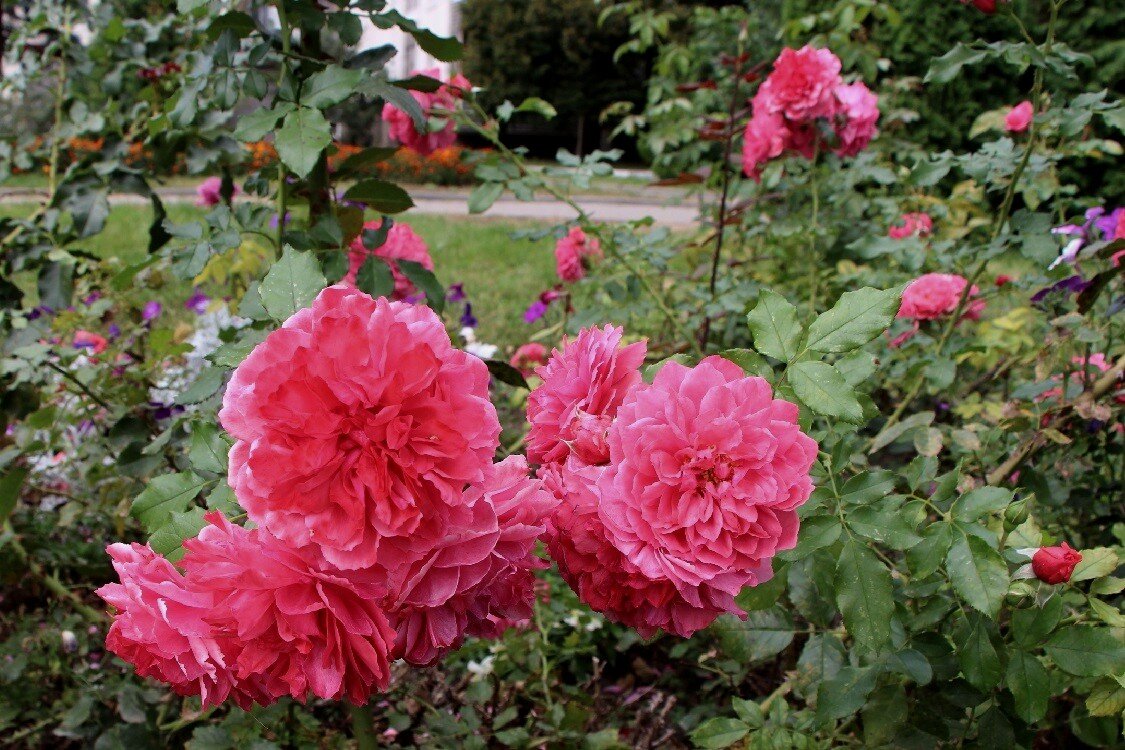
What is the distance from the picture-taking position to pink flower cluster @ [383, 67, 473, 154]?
5.96 feet

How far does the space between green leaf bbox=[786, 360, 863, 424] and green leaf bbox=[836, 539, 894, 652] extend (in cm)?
13

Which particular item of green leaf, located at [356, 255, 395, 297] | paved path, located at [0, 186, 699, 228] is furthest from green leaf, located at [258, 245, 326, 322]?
paved path, located at [0, 186, 699, 228]

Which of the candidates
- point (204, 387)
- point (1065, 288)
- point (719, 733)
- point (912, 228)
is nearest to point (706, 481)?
point (719, 733)

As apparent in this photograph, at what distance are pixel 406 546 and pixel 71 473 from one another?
182 centimetres

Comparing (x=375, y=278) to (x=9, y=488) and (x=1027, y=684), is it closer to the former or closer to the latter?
(x=9, y=488)

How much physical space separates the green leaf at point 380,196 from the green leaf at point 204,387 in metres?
0.34

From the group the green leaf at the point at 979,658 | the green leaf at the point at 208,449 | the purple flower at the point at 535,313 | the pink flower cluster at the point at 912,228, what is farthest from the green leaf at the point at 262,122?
the purple flower at the point at 535,313

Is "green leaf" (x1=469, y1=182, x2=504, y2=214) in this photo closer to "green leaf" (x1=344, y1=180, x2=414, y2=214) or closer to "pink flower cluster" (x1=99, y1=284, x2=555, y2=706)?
"green leaf" (x1=344, y1=180, x2=414, y2=214)

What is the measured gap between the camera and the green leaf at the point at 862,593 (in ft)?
2.44

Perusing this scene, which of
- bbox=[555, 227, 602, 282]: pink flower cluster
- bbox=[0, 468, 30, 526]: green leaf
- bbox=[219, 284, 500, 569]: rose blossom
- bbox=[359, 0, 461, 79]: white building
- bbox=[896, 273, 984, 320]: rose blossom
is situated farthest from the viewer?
bbox=[359, 0, 461, 79]: white building

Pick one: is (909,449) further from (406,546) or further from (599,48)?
(599,48)

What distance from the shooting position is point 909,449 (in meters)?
1.91

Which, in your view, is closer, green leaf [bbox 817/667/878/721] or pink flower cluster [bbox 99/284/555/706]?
A: pink flower cluster [bbox 99/284/555/706]

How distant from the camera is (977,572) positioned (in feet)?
2.56
